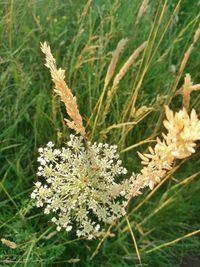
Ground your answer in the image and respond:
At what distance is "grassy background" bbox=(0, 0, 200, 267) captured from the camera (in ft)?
4.88

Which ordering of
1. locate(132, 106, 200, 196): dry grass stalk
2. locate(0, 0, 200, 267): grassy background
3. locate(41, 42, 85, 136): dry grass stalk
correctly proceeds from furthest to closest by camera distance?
locate(0, 0, 200, 267): grassy background, locate(41, 42, 85, 136): dry grass stalk, locate(132, 106, 200, 196): dry grass stalk

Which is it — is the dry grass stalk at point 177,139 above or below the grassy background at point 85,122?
above

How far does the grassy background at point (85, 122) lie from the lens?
4.88 feet

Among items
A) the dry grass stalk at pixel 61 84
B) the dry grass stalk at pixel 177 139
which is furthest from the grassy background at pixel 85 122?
the dry grass stalk at pixel 177 139

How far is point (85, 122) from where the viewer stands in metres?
1.61

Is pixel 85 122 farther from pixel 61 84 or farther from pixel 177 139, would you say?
pixel 177 139

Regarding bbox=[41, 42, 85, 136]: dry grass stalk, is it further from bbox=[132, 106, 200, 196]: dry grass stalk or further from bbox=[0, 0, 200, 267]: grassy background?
bbox=[0, 0, 200, 267]: grassy background

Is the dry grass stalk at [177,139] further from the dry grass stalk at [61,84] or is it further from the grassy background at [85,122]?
the grassy background at [85,122]

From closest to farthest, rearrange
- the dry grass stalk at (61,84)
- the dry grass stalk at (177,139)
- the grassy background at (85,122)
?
the dry grass stalk at (177,139) < the dry grass stalk at (61,84) < the grassy background at (85,122)

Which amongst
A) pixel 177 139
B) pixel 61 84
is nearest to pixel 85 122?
pixel 61 84

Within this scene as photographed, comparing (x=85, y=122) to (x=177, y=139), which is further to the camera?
(x=85, y=122)

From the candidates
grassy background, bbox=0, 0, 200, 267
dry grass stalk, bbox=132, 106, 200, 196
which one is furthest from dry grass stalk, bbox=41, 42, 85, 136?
grassy background, bbox=0, 0, 200, 267

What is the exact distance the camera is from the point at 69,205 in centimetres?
108

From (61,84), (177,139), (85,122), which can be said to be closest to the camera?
(177,139)
